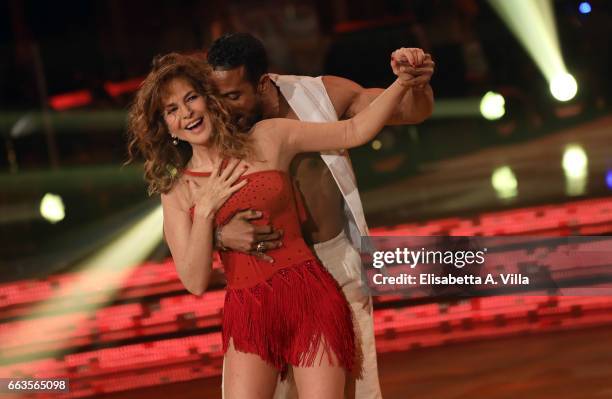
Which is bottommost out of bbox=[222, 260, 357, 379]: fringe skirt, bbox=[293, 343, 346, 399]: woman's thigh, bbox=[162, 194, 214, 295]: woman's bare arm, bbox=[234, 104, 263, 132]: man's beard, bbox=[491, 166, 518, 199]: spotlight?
bbox=[293, 343, 346, 399]: woman's thigh

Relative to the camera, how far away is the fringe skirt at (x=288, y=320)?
7.86 ft

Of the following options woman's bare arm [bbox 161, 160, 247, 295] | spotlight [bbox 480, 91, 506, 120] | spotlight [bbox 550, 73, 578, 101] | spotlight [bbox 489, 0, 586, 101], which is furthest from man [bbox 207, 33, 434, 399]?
spotlight [bbox 480, 91, 506, 120]

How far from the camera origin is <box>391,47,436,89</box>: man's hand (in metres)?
2.39

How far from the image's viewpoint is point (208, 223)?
7.68 feet

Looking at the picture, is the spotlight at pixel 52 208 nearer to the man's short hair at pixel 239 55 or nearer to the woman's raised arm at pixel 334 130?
the man's short hair at pixel 239 55

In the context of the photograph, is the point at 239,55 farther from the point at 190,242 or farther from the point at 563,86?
the point at 563,86

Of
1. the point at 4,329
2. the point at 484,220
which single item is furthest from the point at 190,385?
the point at 484,220

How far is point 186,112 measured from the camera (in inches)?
94.9

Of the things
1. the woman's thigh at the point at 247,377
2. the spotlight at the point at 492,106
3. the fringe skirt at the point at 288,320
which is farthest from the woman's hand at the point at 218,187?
the spotlight at the point at 492,106

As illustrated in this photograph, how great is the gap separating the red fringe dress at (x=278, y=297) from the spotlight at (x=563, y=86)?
6136 millimetres

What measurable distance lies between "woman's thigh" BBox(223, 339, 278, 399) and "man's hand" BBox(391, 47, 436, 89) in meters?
0.77

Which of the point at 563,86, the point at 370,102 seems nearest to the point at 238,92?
the point at 370,102

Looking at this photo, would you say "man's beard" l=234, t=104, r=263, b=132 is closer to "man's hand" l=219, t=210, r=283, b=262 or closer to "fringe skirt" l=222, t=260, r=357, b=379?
"man's hand" l=219, t=210, r=283, b=262

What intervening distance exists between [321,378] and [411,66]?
0.79 m
